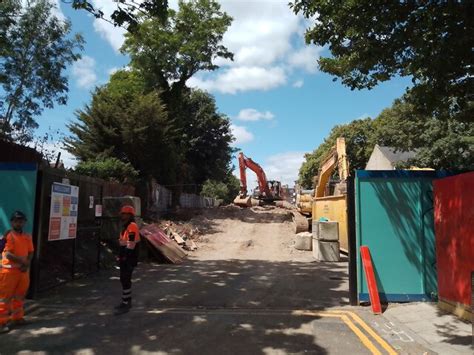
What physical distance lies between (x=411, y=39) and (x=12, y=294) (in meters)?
8.01

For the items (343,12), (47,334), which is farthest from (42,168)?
(343,12)

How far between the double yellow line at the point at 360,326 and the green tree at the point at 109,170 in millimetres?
16830

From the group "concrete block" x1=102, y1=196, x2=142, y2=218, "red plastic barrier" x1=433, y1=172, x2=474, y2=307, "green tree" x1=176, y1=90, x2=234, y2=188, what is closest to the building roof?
"green tree" x1=176, y1=90, x2=234, y2=188

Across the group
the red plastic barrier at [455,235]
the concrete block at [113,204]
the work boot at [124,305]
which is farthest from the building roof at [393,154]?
the work boot at [124,305]

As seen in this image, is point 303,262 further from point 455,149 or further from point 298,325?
point 455,149

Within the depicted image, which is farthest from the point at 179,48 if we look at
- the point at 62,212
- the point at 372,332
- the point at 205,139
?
the point at 372,332

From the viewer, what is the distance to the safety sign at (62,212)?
32.2ft

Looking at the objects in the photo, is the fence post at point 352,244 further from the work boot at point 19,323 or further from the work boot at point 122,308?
the work boot at point 19,323

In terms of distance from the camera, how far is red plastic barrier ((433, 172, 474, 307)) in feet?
24.0

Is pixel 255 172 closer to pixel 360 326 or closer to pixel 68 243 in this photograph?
pixel 68 243

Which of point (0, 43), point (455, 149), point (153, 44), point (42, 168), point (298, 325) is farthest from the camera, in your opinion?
point (153, 44)

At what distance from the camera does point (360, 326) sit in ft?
23.9

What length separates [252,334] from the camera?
6770 millimetres

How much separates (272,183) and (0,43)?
103ft
